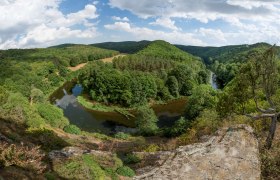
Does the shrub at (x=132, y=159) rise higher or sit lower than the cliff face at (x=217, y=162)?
lower

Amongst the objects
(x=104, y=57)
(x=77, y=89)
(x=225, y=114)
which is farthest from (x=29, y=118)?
(x=104, y=57)

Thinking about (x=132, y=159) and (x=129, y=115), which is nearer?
(x=132, y=159)

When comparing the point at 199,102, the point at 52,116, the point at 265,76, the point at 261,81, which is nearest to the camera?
the point at 265,76

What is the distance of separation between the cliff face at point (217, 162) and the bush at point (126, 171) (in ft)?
1.67

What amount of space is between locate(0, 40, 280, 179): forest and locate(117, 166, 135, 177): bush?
0.19 ft

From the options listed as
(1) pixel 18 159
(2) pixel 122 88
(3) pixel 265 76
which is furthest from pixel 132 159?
(2) pixel 122 88

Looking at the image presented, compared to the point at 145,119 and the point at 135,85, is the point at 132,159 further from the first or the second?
the point at 135,85

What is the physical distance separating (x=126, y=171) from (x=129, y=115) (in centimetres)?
5744

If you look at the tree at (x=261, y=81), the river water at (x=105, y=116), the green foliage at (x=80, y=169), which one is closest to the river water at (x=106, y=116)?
the river water at (x=105, y=116)

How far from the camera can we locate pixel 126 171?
17859 millimetres

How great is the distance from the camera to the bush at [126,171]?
17.7m

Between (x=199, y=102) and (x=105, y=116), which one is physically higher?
(x=199, y=102)

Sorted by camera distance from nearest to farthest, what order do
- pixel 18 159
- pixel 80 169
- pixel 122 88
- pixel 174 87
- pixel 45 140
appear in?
1. pixel 18 159
2. pixel 80 169
3. pixel 45 140
4. pixel 122 88
5. pixel 174 87

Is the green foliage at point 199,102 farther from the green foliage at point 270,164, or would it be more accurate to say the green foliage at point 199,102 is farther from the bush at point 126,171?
the bush at point 126,171
